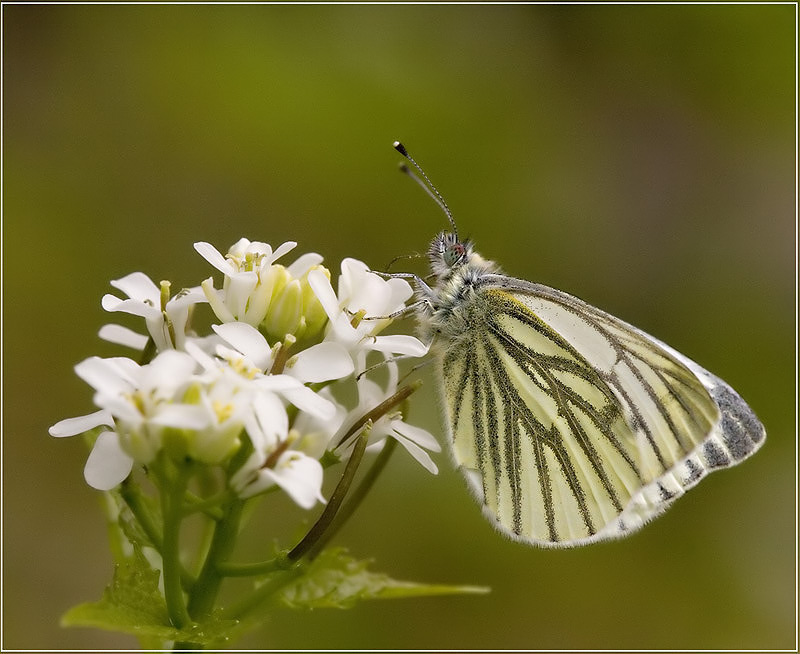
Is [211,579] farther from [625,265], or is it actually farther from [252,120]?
[625,265]

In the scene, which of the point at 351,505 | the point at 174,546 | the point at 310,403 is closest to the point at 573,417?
the point at 351,505


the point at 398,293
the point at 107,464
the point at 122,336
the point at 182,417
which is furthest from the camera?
the point at 398,293

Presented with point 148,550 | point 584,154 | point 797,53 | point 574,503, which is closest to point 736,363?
point 584,154

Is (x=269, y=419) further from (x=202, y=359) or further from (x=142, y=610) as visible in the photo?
(x=142, y=610)

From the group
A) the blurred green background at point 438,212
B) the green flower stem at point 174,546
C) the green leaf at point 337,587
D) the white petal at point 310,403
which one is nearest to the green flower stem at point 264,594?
the green leaf at point 337,587

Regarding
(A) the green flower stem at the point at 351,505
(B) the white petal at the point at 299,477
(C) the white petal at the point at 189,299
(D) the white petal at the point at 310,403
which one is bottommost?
(A) the green flower stem at the point at 351,505

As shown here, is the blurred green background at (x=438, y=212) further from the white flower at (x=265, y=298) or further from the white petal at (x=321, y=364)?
the white petal at (x=321, y=364)

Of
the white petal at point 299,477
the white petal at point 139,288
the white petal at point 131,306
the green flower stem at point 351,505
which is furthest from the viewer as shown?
the white petal at point 139,288
